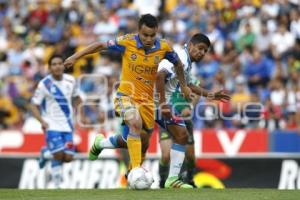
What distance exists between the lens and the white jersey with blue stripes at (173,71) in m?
12.5

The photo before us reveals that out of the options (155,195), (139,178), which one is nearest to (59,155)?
(139,178)

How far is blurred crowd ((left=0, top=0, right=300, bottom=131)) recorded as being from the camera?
20.3 m

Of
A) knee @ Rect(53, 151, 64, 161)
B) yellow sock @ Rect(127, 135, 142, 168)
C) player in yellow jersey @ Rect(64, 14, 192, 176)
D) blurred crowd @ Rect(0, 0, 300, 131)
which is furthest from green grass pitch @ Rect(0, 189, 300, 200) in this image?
blurred crowd @ Rect(0, 0, 300, 131)

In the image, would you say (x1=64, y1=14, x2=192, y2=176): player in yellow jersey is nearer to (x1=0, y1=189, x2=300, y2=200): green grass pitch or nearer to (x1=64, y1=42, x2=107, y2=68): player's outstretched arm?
(x1=64, y1=42, x2=107, y2=68): player's outstretched arm

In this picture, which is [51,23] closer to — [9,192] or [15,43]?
[15,43]

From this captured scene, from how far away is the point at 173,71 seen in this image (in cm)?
1262

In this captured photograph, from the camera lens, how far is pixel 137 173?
1138 centimetres

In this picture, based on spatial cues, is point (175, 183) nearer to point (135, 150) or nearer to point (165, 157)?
point (135, 150)

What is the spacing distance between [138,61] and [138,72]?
17 cm

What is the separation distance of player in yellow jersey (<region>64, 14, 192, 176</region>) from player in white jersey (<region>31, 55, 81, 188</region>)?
4.16m

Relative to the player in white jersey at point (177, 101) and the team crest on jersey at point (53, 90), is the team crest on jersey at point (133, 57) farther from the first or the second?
the team crest on jersey at point (53, 90)

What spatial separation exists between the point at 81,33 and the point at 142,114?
43.1 ft

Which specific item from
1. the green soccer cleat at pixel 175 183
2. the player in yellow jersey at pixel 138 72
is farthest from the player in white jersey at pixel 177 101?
the player in yellow jersey at pixel 138 72

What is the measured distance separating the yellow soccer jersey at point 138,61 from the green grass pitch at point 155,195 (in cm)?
144
